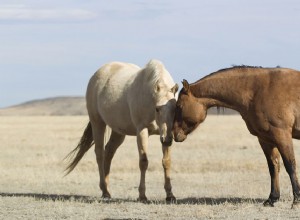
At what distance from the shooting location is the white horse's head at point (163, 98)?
36.8 feet

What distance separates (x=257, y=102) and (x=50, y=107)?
477 feet

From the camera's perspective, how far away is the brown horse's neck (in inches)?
416

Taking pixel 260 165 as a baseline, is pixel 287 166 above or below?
above

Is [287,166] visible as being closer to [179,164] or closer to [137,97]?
[137,97]

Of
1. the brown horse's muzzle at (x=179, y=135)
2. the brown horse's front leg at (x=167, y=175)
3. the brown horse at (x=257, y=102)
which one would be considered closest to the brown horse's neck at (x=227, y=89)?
the brown horse at (x=257, y=102)

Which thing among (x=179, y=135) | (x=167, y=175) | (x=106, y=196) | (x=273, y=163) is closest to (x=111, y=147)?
(x=106, y=196)

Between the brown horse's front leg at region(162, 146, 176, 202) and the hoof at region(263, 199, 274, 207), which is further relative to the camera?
the brown horse's front leg at region(162, 146, 176, 202)

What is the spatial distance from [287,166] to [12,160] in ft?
43.4

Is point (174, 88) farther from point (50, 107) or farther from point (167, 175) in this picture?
point (50, 107)

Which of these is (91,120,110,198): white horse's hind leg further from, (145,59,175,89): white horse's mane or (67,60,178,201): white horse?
(145,59,175,89): white horse's mane

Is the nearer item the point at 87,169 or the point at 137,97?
the point at 137,97

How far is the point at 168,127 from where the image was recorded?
1120cm

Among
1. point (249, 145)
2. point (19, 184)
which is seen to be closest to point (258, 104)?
point (19, 184)

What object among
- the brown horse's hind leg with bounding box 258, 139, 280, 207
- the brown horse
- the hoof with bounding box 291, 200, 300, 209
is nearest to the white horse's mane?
the brown horse
